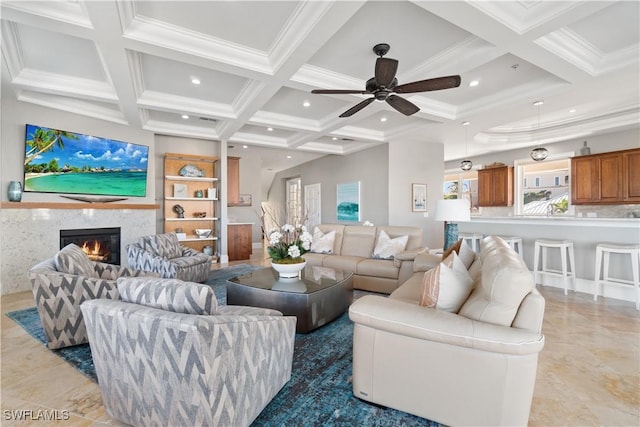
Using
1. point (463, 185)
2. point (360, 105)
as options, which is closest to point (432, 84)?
point (360, 105)

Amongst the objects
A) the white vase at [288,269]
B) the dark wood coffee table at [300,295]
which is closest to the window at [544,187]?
the dark wood coffee table at [300,295]

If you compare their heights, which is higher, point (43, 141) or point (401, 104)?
point (401, 104)

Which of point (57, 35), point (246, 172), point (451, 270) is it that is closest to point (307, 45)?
point (451, 270)

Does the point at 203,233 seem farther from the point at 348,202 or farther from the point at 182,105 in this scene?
the point at 348,202

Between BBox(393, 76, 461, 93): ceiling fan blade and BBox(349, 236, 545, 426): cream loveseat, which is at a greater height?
BBox(393, 76, 461, 93): ceiling fan blade

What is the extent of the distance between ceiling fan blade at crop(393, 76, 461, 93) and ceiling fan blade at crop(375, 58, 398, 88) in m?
0.19

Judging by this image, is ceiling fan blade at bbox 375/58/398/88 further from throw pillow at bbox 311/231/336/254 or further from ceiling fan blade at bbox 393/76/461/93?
throw pillow at bbox 311/231/336/254

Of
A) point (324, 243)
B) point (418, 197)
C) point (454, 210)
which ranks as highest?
point (418, 197)

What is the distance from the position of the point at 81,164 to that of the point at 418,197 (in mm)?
6785

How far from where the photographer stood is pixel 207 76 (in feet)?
12.6

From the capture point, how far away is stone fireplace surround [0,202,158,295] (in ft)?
13.3

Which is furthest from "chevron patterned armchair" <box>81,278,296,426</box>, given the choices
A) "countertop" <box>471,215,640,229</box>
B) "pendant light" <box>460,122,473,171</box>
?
"pendant light" <box>460,122,473,171</box>

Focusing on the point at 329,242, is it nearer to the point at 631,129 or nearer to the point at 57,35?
the point at 57,35

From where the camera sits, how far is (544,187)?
7.32m
